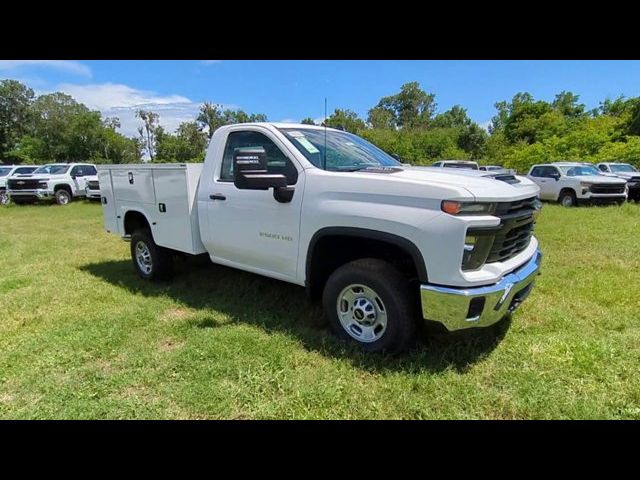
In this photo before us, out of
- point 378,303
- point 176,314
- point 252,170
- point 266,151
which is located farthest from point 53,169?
point 378,303

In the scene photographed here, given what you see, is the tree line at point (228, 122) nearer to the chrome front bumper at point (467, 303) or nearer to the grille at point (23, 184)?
the grille at point (23, 184)

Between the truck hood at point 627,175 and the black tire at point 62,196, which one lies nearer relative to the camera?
the truck hood at point 627,175

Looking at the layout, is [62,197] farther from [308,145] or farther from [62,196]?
[308,145]

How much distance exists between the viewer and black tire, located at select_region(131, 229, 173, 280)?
5047 millimetres

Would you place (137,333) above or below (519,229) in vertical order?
below

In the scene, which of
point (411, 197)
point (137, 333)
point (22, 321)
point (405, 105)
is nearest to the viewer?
point (411, 197)

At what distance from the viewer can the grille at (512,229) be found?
9.07 feet

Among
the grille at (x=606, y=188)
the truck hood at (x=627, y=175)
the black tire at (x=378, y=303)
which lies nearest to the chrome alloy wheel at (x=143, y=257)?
the black tire at (x=378, y=303)

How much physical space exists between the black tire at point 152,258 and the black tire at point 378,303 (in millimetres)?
2696

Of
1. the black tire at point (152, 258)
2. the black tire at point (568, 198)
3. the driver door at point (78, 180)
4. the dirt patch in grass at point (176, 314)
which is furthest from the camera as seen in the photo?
the driver door at point (78, 180)
